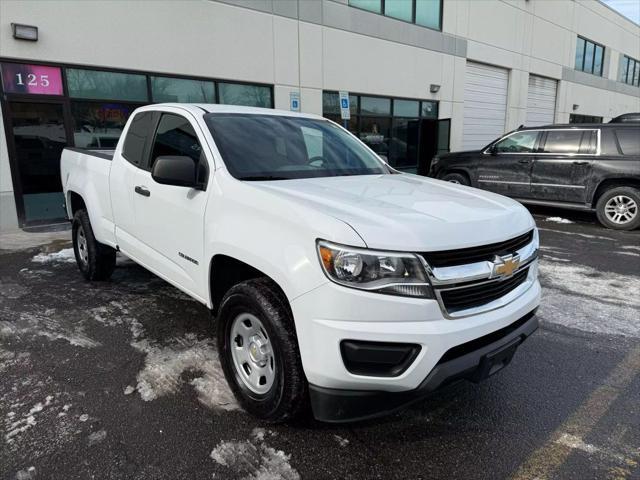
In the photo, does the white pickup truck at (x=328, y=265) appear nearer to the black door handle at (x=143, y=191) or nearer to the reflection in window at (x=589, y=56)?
the black door handle at (x=143, y=191)

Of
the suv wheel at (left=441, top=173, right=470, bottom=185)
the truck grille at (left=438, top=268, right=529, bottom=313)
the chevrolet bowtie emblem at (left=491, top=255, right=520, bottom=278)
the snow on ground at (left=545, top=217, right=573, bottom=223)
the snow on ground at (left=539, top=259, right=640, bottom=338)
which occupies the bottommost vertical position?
the snow on ground at (left=545, top=217, right=573, bottom=223)

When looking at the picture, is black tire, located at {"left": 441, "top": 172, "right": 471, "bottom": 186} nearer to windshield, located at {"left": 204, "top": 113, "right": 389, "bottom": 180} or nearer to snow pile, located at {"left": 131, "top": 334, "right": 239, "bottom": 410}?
windshield, located at {"left": 204, "top": 113, "right": 389, "bottom": 180}

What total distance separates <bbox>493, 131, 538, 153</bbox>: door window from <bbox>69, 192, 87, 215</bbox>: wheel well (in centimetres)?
827

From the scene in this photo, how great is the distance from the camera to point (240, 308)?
267 centimetres

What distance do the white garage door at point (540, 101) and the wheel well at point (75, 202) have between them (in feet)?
68.7

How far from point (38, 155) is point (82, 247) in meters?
4.44

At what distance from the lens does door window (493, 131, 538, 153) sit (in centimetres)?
966

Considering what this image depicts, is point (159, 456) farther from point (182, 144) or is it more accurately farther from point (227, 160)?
point (182, 144)

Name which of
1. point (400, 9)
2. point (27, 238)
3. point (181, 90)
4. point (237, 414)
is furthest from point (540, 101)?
point (237, 414)

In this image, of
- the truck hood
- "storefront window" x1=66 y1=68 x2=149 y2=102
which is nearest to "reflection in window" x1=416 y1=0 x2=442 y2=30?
"storefront window" x1=66 y1=68 x2=149 y2=102

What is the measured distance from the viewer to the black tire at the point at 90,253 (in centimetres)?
495

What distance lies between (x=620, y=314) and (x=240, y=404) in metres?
3.80

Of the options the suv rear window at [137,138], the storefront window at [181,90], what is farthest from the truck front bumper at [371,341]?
the storefront window at [181,90]

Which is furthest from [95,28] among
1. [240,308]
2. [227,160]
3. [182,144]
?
[240,308]
